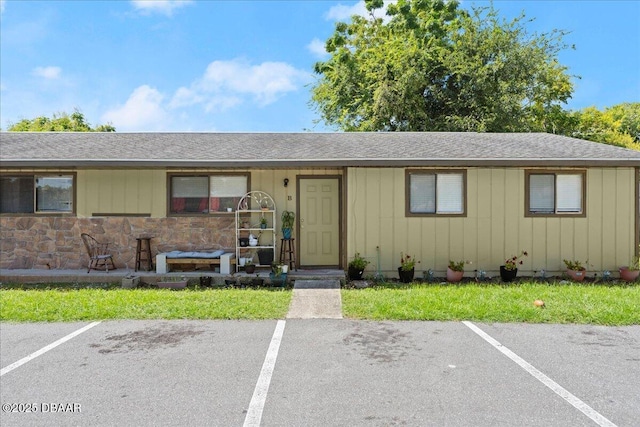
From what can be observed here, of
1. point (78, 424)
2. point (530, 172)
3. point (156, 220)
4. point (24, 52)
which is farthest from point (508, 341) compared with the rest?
point (24, 52)

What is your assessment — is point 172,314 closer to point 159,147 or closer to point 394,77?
point 159,147

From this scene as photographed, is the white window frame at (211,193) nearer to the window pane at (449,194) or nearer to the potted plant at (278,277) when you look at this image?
the potted plant at (278,277)

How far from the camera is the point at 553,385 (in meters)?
3.63

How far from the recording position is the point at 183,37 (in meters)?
15.3

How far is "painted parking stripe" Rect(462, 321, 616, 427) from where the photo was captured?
306 cm

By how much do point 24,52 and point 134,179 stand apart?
43.8ft

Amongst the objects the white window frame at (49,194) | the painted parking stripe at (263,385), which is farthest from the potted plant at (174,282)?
the painted parking stripe at (263,385)

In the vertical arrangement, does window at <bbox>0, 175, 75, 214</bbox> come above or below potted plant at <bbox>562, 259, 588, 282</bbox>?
above

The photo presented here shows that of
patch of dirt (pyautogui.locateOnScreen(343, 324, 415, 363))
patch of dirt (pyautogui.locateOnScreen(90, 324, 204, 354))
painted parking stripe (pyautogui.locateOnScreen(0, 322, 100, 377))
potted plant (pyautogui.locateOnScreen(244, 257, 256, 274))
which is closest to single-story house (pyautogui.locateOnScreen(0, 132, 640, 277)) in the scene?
potted plant (pyautogui.locateOnScreen(244, 257, 256, 274))

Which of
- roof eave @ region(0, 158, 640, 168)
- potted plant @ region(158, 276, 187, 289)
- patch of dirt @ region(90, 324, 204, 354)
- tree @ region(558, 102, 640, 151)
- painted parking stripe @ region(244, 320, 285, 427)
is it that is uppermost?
tree @ region(558, 102, 640, 151)

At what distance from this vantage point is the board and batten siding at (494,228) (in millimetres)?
8617

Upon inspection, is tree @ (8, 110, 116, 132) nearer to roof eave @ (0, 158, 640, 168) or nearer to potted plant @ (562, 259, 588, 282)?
roof eave @ (0, 158, 640, 168)

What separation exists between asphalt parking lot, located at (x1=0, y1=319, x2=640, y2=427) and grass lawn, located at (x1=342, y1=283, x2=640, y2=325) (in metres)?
0.34

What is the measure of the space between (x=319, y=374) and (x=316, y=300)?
2928 mm
